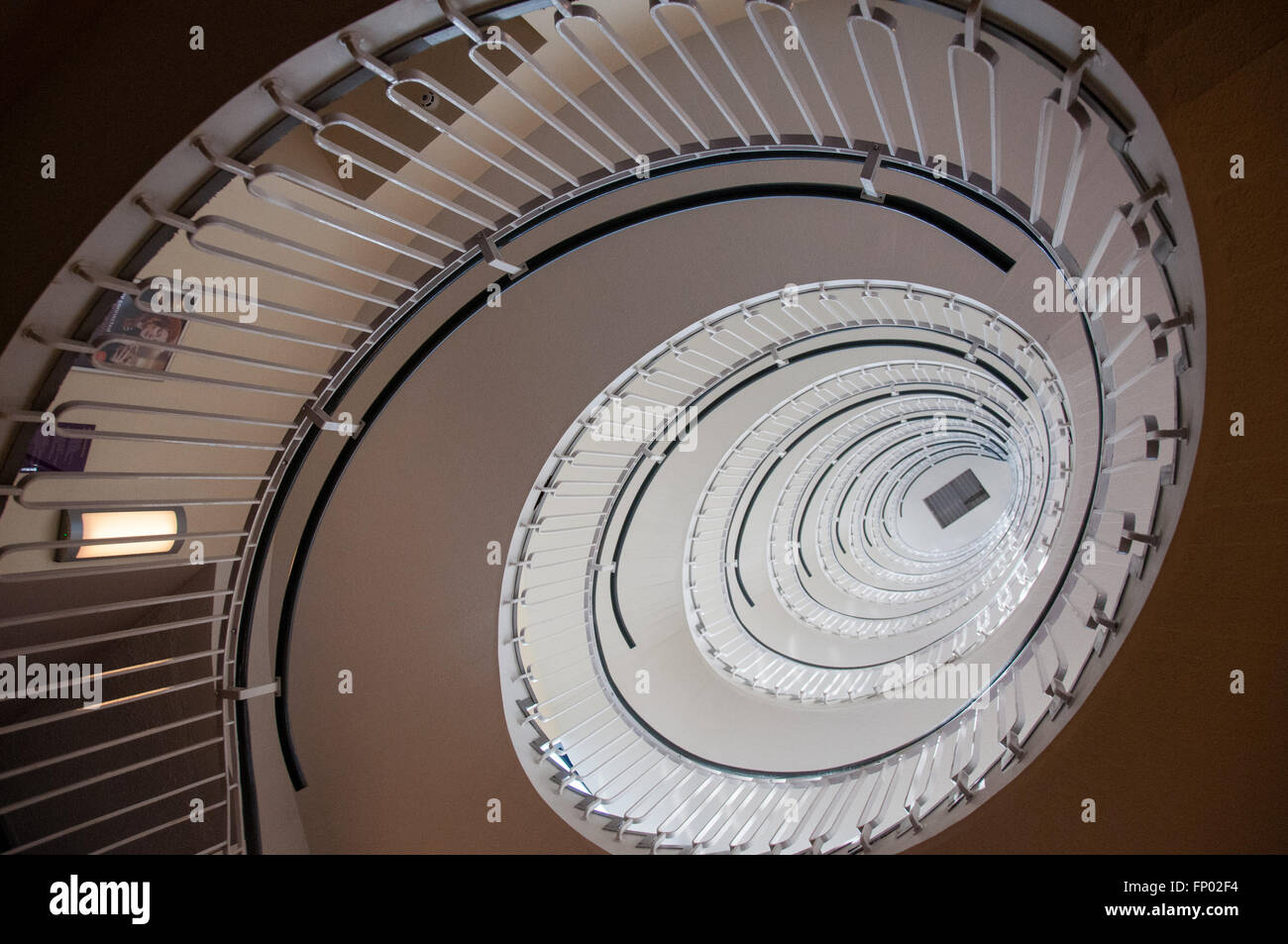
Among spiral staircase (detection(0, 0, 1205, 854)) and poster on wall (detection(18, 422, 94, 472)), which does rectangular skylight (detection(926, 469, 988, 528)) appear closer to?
spiral staircase (detection(0, 0, 1205, 854))

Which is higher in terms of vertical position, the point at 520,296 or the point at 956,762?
the point at 520,296

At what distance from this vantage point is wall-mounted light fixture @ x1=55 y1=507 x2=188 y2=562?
3.12 metres

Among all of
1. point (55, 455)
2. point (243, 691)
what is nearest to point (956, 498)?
point (243, 691)

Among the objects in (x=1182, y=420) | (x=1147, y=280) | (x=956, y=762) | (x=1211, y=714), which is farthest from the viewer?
(x=956, y=762)

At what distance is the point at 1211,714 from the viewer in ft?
6.17

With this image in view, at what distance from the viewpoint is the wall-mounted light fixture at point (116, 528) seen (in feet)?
10.2

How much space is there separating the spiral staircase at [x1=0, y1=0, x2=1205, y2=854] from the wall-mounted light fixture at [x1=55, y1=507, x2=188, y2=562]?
0.04 metres

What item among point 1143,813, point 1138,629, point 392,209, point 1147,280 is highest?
point 392,209

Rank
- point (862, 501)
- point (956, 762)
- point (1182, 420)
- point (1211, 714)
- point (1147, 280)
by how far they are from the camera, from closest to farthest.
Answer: point (1182, 420), point (1211, 714), point (1147, 280), point (956, 762), point (862, 501)

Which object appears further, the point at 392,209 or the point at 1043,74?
the point at 392,209

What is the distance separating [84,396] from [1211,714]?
4.12 m

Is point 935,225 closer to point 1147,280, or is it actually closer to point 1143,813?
point 1147,280

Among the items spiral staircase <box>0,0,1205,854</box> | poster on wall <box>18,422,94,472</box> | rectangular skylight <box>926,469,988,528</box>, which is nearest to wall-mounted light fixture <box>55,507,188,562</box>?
spiral staircase <box>0,0,1205,854</box>

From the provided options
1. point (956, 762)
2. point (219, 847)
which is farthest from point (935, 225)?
point (219, 847)
